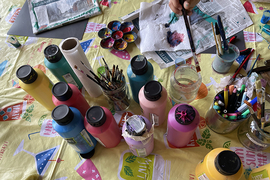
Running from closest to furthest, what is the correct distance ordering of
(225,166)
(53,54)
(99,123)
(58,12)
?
(225,166), (99,123), (53,54), (58,12)

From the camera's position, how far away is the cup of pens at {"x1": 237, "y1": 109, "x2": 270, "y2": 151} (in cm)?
47

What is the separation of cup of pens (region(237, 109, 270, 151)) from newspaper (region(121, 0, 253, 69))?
38 cm

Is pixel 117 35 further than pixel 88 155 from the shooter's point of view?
Yes

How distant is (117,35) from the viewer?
87 cm

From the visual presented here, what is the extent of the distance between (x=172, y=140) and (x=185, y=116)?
0.14 metres

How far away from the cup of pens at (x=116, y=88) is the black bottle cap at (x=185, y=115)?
8.5 inches

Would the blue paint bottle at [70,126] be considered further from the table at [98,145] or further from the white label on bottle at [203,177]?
the white label on bottle at [203,177]

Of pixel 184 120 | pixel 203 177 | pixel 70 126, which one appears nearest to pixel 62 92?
pixel 70 126

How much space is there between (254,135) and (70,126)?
56 cm

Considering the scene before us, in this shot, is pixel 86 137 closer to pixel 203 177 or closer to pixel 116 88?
pixel 116 88

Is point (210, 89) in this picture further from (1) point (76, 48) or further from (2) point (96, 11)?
(2) point (96, 11)

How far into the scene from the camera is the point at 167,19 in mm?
893

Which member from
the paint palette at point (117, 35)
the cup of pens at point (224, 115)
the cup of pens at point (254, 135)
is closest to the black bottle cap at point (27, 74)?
the paint palette at point (117, 35)

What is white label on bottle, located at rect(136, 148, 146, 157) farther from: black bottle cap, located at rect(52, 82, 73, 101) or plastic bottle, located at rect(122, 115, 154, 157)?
black bottle cap, located at rect(52, 82, 73, 101)
